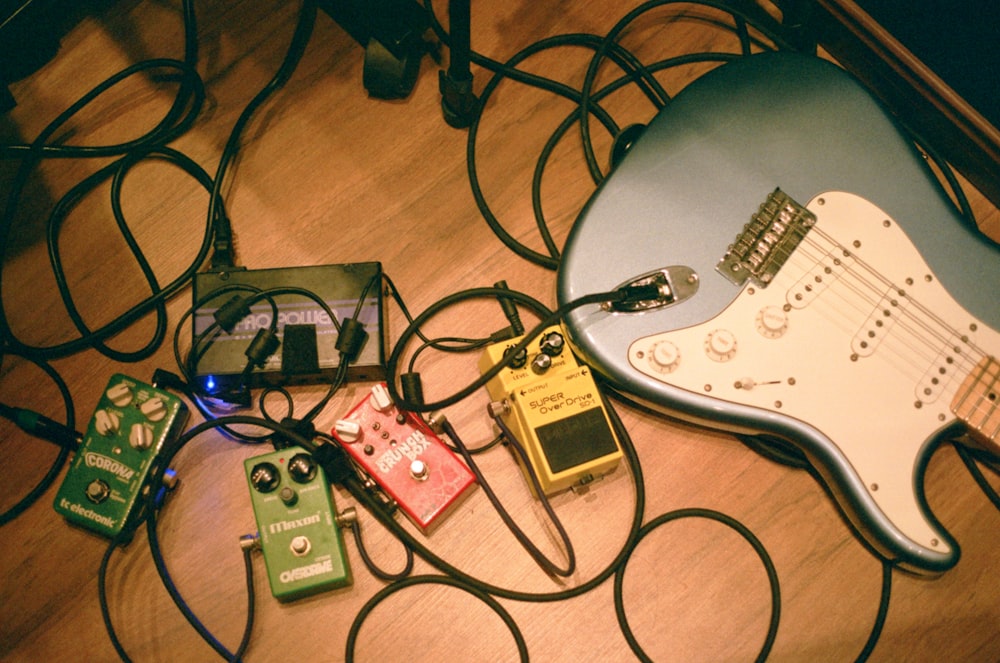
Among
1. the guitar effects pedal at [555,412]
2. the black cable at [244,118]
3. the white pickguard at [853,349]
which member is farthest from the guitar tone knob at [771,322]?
the black cable at [244,118]

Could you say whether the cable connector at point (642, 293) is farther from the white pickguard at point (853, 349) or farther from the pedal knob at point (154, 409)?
the pedal knob at point (154, 409)

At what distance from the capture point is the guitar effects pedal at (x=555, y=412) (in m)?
A: 0.77

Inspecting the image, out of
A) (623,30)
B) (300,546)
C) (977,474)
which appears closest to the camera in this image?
(300,546)

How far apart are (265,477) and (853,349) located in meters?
0.78

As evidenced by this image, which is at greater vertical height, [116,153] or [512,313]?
[116,153]

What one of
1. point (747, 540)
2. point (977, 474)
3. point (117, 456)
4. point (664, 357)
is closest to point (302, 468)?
point (117, 456)

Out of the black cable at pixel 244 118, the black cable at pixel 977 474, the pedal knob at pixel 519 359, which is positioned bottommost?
the black cable at pixel 977 474

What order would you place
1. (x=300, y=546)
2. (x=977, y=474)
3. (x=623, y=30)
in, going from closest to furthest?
(x=300, y=546) → (x=977, y=474) → (x=623, y=30)

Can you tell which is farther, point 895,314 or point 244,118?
point 244,118

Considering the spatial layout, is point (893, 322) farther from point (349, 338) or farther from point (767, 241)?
point (349, 338)

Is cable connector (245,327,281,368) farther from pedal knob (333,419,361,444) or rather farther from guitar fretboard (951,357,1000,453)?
guitar fretboard (951,357,1000,453)

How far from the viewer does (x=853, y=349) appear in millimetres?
824

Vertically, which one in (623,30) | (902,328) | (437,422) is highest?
(623,30)

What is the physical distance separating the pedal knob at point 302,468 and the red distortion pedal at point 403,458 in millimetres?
46
